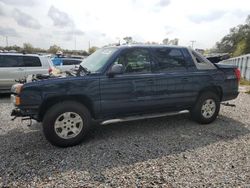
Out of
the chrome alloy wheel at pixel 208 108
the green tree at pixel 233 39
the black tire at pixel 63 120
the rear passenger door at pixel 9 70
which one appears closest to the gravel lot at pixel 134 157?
the black tire at pixel 63 120

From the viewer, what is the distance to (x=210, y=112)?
5891 millimetres

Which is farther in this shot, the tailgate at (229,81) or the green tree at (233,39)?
the green tree at (233,39)

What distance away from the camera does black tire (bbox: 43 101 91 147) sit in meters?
4.29

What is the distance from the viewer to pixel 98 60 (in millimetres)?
5109

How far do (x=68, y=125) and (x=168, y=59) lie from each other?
2.51m

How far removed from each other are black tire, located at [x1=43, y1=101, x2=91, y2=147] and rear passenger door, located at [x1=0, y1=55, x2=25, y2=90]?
575 centimetres

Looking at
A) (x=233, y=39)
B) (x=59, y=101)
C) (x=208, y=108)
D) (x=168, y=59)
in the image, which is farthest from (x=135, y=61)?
(x=233, y=39)

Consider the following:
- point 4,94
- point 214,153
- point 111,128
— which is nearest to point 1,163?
point 111,128

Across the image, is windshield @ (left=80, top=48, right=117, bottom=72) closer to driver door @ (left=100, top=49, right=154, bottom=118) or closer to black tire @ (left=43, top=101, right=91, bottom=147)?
driver door @ (left=100, top=49, right=154, bottom=118)

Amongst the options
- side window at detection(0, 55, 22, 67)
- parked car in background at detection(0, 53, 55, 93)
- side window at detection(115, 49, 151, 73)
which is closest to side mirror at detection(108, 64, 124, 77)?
side window at detection(115, 49, 151, 73)

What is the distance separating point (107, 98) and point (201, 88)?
7.52 feet

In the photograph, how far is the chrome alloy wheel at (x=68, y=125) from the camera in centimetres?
439

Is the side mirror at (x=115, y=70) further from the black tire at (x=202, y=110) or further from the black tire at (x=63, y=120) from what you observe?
the black tire at (x=202, y=110)

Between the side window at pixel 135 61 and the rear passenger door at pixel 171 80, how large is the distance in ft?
0.61
